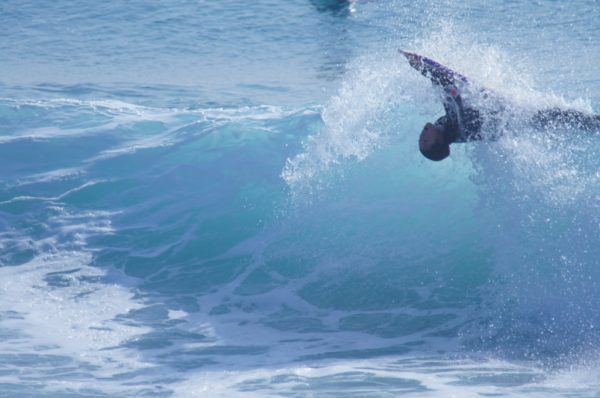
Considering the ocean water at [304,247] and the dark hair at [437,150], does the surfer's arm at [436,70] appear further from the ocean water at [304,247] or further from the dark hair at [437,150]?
the dark hair at [437,150]

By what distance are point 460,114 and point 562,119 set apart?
1181mm

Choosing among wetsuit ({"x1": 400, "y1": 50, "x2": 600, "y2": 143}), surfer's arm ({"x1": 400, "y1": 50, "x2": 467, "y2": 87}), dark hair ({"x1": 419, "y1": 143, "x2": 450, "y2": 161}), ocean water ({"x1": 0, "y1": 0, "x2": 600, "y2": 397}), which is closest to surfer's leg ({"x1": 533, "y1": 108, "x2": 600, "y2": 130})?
wetsuit ({"x1": 400, "y1": 50, "x2": 600, "y2": 143})

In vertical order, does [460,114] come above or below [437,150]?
above

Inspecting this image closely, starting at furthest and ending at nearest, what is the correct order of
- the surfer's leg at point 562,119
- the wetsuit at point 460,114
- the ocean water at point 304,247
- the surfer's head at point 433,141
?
1. the surfer's leg at point 562,119
2. the wetsuit at point 460,114
3. the surfer's head at point 433,141
4. the ocean water at point 304,247

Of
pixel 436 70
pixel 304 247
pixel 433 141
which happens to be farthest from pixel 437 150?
pixel 304 247

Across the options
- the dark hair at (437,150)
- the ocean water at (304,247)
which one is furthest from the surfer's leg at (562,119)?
the dark hair at (437,150)

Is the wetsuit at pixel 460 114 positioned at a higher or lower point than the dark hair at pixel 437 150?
higher

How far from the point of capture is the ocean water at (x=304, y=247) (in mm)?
6449

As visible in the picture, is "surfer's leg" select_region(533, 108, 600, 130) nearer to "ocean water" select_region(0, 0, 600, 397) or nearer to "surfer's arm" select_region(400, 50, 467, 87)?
"ocean water" select_region(0, 0, 600, 397)

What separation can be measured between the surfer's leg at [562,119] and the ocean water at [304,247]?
114 millimetres

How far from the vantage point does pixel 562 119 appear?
811 centimetres

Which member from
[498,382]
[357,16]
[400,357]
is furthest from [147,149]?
[357,16]

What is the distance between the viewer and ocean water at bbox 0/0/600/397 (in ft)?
21.2

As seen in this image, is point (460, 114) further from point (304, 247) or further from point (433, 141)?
point (304, 247)
